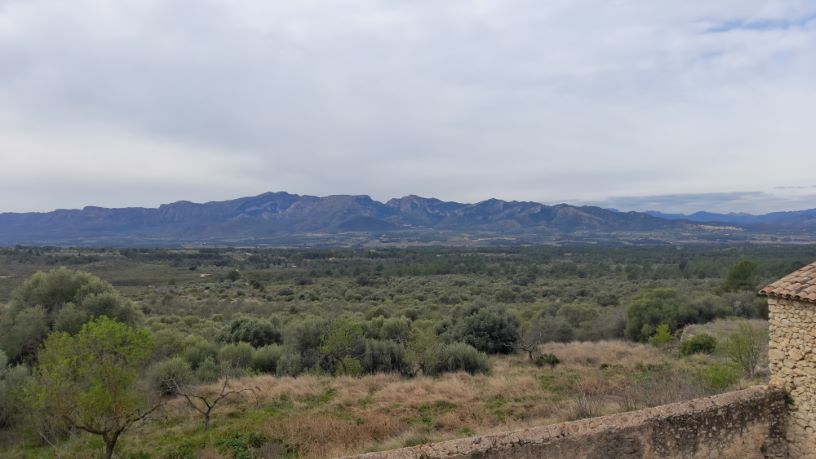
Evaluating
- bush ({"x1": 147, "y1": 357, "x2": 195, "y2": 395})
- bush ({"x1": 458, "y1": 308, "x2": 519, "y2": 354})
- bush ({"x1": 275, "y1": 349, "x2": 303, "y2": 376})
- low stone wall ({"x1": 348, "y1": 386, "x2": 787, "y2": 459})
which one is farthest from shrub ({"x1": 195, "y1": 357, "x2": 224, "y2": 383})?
low stone wall ({"x1": 348, "y1": 386, "x2": 787, "y2": 459})

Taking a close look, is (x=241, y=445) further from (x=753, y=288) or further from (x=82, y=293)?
(x=753, y=288)

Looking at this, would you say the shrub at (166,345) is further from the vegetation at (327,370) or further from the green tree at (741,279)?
the green tree at (741,279)

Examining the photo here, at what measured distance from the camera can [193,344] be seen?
17969mm

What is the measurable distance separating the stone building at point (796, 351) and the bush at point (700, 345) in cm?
1247

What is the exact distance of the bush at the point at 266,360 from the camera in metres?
17.8

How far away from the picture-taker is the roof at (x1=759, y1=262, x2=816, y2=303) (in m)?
7.29

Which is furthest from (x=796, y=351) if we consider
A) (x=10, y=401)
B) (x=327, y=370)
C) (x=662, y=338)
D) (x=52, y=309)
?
(x=52, y=309)

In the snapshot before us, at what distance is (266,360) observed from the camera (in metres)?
17.9

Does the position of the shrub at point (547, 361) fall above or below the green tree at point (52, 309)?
below

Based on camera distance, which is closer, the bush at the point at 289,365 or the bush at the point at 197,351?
the bush at the point at 197,351

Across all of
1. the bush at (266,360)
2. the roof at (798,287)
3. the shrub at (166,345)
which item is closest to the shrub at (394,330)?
the bush at (266,360)

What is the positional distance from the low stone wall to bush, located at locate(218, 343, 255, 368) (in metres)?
13.0

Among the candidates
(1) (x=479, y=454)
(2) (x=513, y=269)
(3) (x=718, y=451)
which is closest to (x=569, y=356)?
(3) (x=718, y=451)

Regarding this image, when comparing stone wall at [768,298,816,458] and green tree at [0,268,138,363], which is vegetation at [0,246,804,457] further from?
stone wall at [768,298,816,458]
